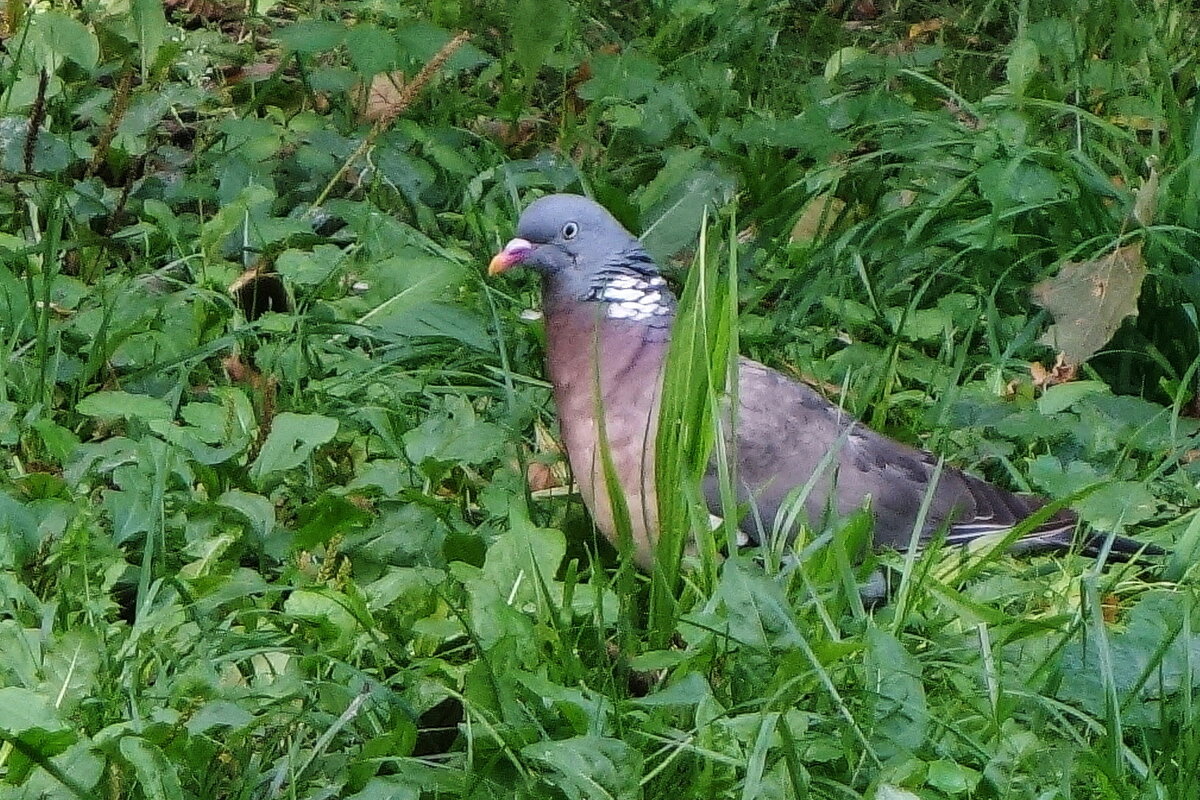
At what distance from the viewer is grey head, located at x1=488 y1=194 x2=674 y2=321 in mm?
3371

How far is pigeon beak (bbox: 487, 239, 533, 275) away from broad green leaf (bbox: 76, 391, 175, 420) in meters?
0.72

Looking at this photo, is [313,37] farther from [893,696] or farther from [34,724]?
[893,696]

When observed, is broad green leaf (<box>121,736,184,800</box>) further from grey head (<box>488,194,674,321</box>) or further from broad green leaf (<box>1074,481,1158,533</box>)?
broad green leaf (<box>1074,481,1158,533</box>)

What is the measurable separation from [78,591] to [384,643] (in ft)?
1.83

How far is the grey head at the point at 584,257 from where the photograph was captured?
337 cm

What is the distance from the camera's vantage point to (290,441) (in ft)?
10.3

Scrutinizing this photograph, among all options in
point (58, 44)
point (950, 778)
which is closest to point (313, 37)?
point (58, 44)

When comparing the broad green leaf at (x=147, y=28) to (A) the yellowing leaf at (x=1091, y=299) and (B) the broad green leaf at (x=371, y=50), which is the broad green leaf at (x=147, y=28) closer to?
(B) the broad green leaf at (x=371, y=50)

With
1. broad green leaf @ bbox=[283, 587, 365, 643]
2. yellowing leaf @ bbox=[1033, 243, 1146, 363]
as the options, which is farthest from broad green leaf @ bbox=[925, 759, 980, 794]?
yellowing leaf @ bbox=[1033, 243, 1146, 363]

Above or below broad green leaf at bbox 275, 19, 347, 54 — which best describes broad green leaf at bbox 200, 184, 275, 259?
below

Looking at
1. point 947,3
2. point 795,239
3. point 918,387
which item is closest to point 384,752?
point 918,387

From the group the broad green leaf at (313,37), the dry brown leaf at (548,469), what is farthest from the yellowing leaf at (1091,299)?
the broad green leaf at (313,37)

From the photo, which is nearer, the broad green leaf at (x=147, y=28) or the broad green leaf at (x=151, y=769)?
the broad green leaf at (x=151, y=769)

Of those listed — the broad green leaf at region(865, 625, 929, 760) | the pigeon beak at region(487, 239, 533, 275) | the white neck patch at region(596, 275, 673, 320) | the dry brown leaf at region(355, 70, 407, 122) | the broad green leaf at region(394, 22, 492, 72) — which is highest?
the broad green leaf at region(394, 22, 492, 72)
